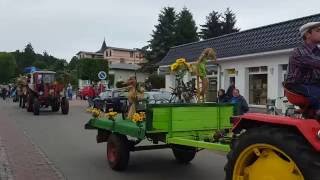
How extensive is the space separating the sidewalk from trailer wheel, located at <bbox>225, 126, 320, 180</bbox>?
4589 mm

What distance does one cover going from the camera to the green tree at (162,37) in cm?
5916

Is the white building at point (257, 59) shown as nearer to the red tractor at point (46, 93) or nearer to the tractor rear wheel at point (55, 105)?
Result: the red tractor at point (46, 93)

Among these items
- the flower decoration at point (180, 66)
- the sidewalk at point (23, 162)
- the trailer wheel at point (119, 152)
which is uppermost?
the flower decoration at point (180, 66)

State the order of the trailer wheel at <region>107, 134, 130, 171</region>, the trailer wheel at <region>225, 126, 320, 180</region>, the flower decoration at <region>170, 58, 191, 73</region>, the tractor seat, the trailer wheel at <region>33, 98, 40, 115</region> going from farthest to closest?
the trailer wheel at <region>33, 98, 40, 115</region>
the flower decoration at <region>170, 58, 191, 73</region>
the trailer wheel at <region>107, 134, 130, 171</region>
the tractor seat
the trailer wheel at <region>225, 126, 320, 180</region>

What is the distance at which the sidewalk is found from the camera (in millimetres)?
9453

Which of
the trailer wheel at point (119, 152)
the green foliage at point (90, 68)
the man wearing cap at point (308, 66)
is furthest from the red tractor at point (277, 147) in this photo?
the green foliage at point (90, 68)

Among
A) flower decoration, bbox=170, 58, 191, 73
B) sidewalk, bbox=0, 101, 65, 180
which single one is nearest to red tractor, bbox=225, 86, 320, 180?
sidewalk, bbox=0, 101, 65, 180

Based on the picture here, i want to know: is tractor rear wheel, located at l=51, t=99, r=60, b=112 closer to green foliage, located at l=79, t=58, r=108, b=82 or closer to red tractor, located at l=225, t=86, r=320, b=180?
red tractor, located at l=225, t=86, r=320, b=180

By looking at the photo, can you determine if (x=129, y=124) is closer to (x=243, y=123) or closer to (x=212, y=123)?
(x=212, y=123)

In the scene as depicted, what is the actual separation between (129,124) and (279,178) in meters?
4.68

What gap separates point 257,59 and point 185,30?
1291 inches

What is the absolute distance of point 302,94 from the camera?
5273mm

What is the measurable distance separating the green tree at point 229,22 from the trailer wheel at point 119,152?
1957 inches

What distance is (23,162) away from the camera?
1102 cm
